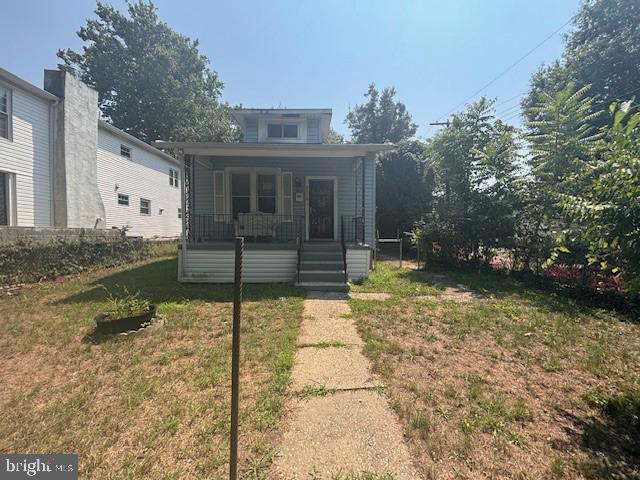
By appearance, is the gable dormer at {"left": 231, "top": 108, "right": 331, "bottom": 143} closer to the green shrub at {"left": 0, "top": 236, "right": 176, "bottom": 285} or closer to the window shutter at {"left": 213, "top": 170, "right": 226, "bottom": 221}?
the window shutter at {"left": 213, "top": 170, "right": 226, "bottom": 221}

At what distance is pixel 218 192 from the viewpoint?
9750mm

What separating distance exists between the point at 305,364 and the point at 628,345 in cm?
438

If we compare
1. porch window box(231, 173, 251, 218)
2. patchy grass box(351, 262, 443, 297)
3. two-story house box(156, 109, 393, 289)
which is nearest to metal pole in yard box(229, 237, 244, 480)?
patchy grass box(351, 262, 443, 297)

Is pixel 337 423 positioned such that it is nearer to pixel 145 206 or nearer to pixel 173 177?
pixel 145 206

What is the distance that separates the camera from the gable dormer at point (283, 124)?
37.4ft

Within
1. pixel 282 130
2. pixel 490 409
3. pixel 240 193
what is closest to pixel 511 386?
pixel 490 409

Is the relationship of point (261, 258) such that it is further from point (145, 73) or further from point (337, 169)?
point (145, 73)

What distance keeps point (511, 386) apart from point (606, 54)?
1774cm

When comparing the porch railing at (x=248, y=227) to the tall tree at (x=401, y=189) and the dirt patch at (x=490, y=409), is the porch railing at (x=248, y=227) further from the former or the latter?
the tall tree at (x=401, y=189)

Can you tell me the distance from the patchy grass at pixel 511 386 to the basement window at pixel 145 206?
14.4 meters

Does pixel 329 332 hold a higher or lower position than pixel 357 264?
lower

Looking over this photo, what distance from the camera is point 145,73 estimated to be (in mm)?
26750

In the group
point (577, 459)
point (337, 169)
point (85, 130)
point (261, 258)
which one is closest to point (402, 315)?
point (577, 459)

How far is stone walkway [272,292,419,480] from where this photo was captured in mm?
2012
